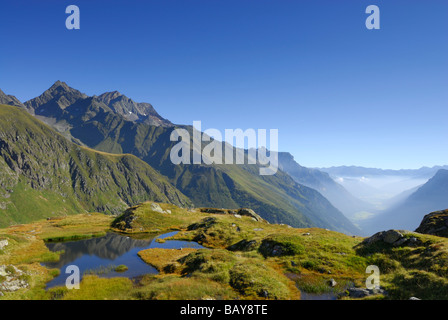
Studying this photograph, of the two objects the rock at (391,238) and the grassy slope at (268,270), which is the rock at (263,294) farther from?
the rock at (391,238)

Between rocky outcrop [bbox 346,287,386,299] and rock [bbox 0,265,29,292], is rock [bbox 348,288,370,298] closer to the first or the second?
rocky outcrop [bbox 346,287,386,299]

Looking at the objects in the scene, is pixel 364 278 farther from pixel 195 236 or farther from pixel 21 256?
pixel 21 256

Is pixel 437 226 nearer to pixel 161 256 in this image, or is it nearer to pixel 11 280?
pixel 161 256

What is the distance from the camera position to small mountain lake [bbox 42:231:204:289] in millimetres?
37844

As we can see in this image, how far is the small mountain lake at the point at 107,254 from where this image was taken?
3784cm

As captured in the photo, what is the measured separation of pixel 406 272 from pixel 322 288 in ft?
38.3

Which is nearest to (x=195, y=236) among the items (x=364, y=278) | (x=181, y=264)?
(x=181, y=264)

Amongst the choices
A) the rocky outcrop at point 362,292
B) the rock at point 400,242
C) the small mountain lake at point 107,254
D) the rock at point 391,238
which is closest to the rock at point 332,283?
the rocky outcrop at point 362,292

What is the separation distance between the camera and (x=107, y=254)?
49062mm

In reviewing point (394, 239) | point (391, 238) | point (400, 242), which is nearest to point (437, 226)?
point (391, 238)

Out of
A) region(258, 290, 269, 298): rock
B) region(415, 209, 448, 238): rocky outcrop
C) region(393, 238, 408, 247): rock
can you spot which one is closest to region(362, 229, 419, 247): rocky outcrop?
region(393, 238, 408, 247): rock
